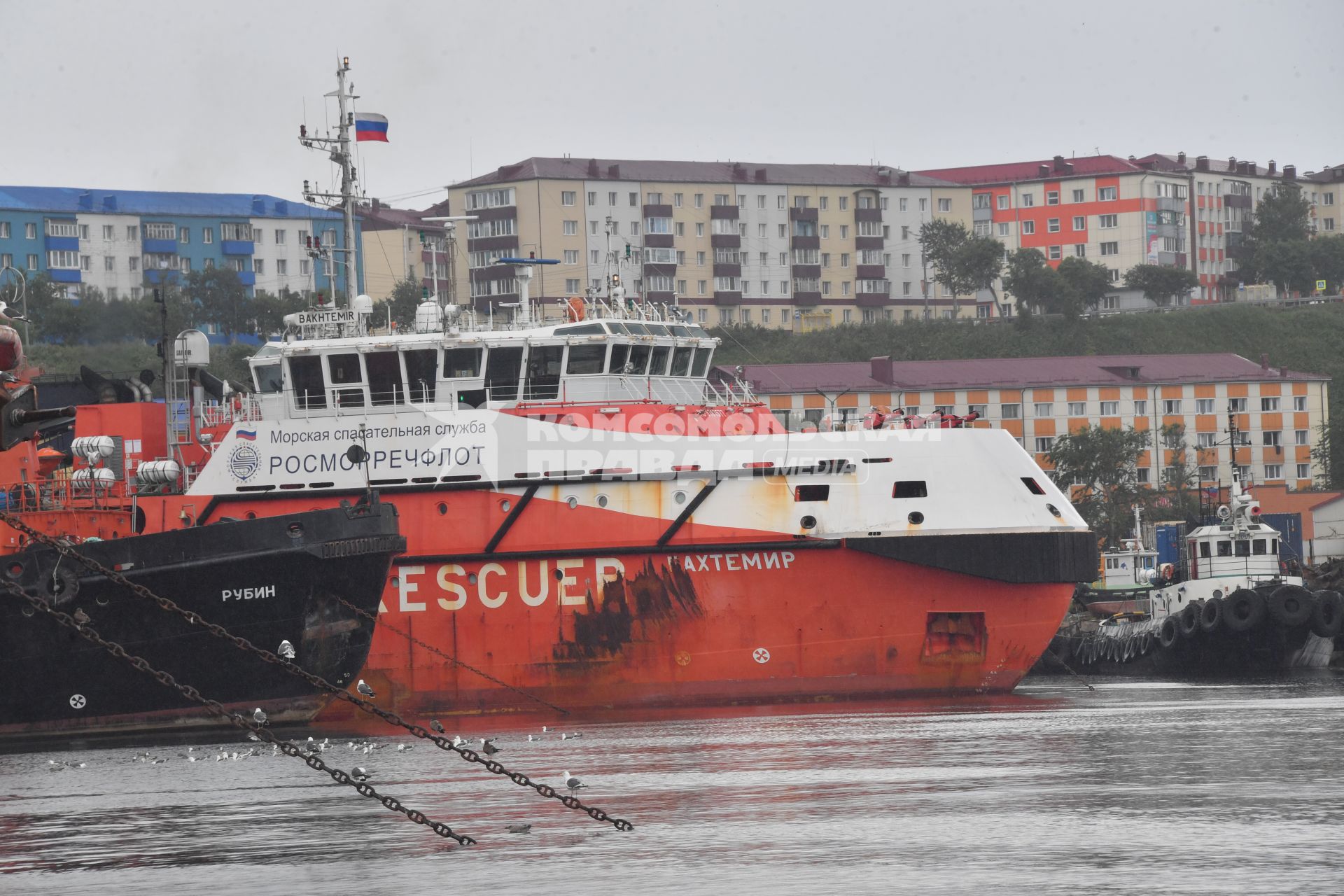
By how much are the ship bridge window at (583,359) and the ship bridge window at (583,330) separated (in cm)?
21

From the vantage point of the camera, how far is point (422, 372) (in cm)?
3066

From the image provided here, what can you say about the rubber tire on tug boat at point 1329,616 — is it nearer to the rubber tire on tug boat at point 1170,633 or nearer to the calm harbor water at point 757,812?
the rubber tire on tug boat at point 1170,633

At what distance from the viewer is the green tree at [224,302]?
84438mm

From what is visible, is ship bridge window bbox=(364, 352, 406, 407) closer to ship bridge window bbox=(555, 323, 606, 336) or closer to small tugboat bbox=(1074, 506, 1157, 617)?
ship bridge window bbox=(555, 323, 606, 336)

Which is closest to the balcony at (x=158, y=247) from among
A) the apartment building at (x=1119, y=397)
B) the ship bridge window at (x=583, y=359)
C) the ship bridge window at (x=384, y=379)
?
the apartment building at (x=1119, y=397)

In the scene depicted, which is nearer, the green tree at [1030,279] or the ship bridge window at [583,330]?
the ship bridge window at [583,330]

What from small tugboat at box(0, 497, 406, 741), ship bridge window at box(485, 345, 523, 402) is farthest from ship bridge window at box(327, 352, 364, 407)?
small tugboat at box(0, 497, 406, 741)

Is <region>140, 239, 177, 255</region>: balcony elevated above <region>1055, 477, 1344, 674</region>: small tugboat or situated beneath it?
elevated above

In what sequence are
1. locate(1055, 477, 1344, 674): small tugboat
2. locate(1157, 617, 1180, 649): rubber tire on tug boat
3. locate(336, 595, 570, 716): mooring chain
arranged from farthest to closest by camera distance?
locate(1157, 617, 1180, 649): rubber tire on tug boat → locate(1055, 477, 1344, 674): small tugboat → locate(336, 595, 570, 716): mooring chain

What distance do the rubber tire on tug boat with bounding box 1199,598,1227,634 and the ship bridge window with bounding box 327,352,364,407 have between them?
19293 mm

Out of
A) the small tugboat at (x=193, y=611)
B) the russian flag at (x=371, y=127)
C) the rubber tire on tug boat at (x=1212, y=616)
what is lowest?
the rubber tire on tug boat at (x=1212, y=616)

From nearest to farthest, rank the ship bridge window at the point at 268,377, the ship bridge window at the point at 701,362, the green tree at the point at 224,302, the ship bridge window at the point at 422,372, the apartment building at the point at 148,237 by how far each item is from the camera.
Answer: the ship bridge window at the point at 422,372 < the ship bridge window at the point at 268,377 < the ship bridge window at the point at 701,362 < the green tree at the point at 224,302 < the apartment building at the point at 148,237

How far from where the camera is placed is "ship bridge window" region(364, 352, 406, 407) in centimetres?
3070

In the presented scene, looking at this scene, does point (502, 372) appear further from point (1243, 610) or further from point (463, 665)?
point (1243, 610)
